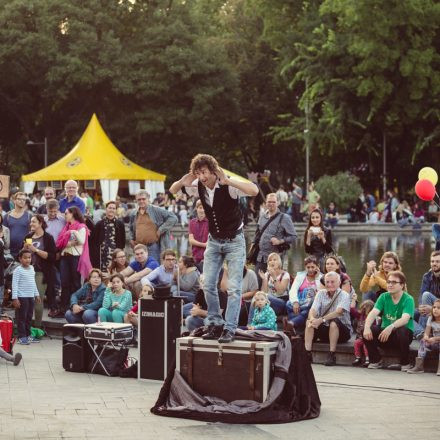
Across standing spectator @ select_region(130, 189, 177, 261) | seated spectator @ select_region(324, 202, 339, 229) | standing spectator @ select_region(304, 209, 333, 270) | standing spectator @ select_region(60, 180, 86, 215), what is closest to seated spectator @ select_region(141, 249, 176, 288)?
standing spectator @ select_region(130, 189, 177, 261)

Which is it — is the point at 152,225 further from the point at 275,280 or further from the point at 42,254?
the point at 275,280

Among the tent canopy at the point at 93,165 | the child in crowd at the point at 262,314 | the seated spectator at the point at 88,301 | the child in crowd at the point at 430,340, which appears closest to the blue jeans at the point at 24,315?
the seated spectator at the point at 88,301

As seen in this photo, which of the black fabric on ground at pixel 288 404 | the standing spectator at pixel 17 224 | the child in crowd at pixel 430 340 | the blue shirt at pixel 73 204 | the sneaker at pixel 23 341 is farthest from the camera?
the blue shirt at pixel 73 204

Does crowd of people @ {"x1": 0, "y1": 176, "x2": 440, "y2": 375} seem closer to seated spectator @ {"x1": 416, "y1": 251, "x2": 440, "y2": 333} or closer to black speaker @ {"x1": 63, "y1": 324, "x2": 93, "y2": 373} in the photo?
seated spectator @ {"x1": 416, "y1": 251, "x2": 440, "y2": 333}

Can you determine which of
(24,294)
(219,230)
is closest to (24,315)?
(24,294)

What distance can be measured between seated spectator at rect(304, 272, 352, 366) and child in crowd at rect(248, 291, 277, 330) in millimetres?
460

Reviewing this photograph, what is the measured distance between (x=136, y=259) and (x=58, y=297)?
1.61 metres

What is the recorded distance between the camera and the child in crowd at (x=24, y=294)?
15.4 meters

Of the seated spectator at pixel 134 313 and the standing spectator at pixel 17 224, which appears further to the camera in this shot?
the standing spectator at pixel 17 224

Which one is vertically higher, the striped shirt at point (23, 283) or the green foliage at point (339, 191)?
the green foliage at point (339, 191)

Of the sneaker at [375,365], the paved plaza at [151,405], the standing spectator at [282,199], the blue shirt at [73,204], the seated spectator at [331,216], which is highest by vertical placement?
the standing spectator at [282,199]

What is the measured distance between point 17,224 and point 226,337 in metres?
7.41

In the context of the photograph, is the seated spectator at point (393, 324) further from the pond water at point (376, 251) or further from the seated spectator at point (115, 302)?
the pond water at point (376, 251)

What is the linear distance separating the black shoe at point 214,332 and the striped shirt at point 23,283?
17.8 ft
